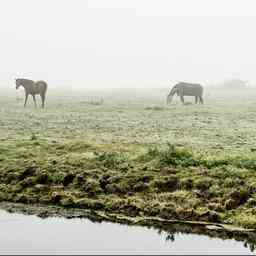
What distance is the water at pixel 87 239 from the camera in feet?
39.0

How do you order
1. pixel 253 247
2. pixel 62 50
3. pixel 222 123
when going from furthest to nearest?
pixel 62 50 → pixel 222 123 → pixel 253 247

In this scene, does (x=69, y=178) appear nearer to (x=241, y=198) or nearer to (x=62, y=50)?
(x=241, y=198)

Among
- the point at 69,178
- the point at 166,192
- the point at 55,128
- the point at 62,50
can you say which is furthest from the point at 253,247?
the point at 62,50

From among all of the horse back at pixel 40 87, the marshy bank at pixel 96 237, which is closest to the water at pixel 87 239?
the marshy bank at pixel 96 237

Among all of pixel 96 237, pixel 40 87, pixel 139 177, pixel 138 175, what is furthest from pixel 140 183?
pixel 40 87

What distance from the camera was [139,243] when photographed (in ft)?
40.6

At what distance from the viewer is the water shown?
1190 cm

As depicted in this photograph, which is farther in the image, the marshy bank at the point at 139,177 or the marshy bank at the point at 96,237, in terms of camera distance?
the marshy bank at the point at 139,177

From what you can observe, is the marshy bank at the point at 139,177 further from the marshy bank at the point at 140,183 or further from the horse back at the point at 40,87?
the horse back at the point at 40,87

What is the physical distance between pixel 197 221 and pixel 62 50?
587 feet

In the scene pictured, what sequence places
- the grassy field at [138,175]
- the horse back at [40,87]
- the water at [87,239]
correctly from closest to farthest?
the water at [87,239] → the grassy field at [138,175] → the horse back at [40,87]

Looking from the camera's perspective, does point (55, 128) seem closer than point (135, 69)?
Yes

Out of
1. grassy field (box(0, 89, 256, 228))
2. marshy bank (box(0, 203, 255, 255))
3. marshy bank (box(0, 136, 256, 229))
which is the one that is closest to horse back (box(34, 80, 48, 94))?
grassy field (box(0, 89, 256, 228))

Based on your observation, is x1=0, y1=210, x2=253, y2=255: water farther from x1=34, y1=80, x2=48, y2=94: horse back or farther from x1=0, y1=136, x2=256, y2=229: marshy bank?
x1=34, y1=80, x2=48, y2=94: horse back
